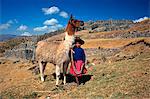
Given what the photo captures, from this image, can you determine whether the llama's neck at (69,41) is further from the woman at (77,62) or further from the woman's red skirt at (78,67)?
the woman's red skirt at (78,67)

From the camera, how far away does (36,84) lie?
13.9 meters

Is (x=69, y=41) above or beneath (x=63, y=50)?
above

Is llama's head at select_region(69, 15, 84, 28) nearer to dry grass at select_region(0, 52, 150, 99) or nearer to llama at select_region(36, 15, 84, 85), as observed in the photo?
llama at select_region(36, 15, 84, 85)

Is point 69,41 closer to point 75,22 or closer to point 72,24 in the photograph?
point 72,24

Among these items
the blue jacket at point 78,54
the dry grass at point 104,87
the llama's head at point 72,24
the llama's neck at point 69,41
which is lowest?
the dry grass at point 104,87

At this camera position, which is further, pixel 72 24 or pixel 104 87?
pixel 72 24

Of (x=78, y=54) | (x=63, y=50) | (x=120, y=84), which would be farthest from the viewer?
(x=63, y=50)

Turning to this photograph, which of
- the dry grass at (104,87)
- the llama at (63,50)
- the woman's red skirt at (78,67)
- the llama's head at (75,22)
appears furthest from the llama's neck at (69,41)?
the dry grass at (104,87)

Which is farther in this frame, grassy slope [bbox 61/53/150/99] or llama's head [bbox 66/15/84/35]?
llama's head [bbox 66/15/84/35]

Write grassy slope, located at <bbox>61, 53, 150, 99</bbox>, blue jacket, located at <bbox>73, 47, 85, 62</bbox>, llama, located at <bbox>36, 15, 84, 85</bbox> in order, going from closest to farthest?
grassy slope, located at <bbox>61, 53, 150, 99</bbox>, blue jacket, located at <bbox>73, 47, 85, 62</bbox>, llama, located at <bbox>36, 15, 84, 85</bbox>

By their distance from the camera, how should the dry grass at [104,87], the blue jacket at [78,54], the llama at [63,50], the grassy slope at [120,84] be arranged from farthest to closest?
the llama at [63,50], the blue jacket at [78,54], the dry grass at [104,87], the grassy slope at [120,84]

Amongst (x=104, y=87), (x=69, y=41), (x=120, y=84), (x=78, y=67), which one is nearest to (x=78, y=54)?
(x=78, y=67)

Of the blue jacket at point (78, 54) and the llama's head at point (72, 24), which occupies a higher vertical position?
the llama's head at point (72, 24)

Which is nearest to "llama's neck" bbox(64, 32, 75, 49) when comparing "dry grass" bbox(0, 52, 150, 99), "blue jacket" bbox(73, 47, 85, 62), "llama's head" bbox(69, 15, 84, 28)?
"blue jacket" bbox(73, 47, 85, 62)
